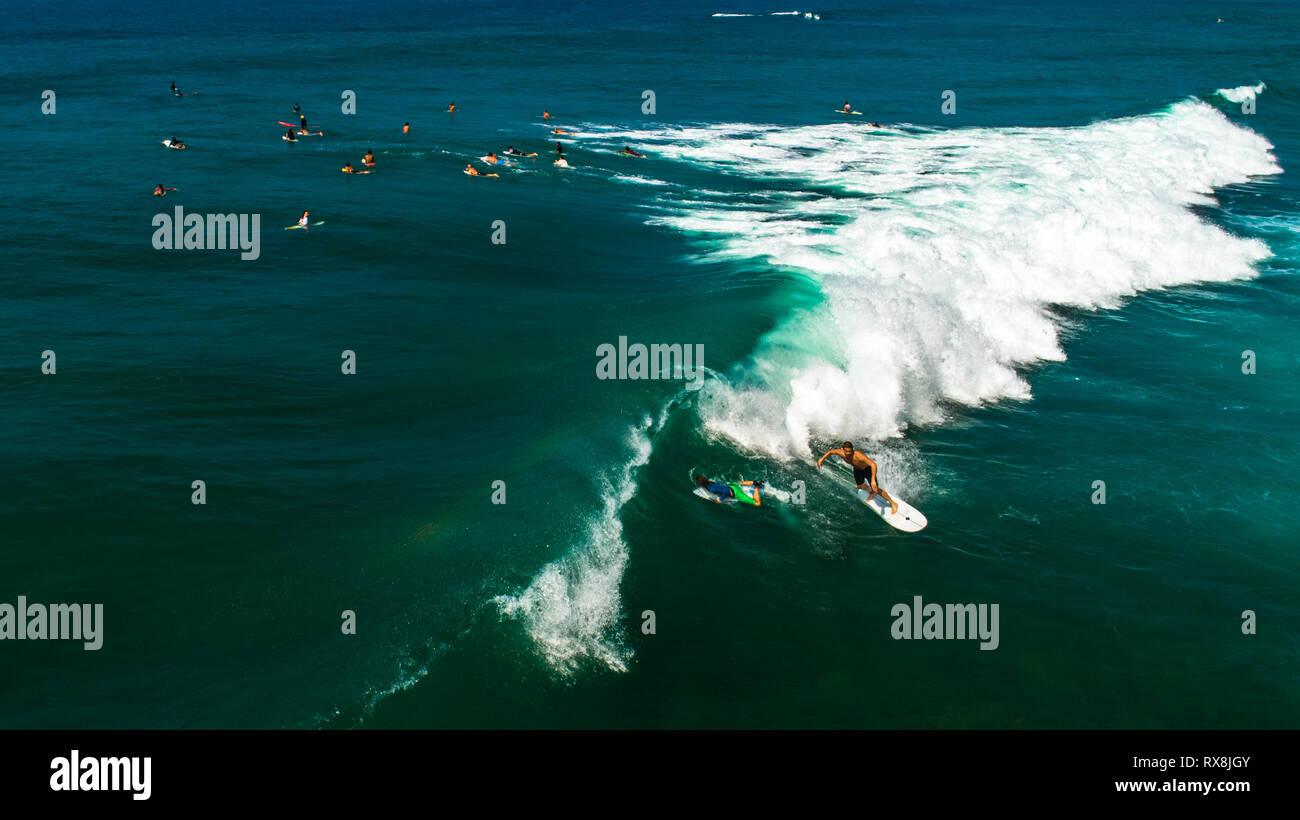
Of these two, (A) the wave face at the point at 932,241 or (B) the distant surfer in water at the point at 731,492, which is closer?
(B) the distant surfer in water at the point at 731,492

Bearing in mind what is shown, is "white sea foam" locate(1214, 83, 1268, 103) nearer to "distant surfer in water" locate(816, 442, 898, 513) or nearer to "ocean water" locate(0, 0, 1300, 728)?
"ocean water" locate(0, 0, 1300, 728)

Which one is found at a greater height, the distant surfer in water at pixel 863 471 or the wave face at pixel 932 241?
the wave face at pixel 932 241

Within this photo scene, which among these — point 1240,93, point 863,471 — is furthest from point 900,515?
point 1240,93

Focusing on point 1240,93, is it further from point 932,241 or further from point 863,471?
point 863,471

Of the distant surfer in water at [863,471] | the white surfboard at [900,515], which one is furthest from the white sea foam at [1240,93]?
the white surfboard at [900,515]

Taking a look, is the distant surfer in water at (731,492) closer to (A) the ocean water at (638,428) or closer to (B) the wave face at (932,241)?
(A) the ocean water at (638,428)

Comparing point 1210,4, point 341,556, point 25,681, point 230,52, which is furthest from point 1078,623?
point 1210,4

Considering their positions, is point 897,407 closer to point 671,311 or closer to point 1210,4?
point 671,311
